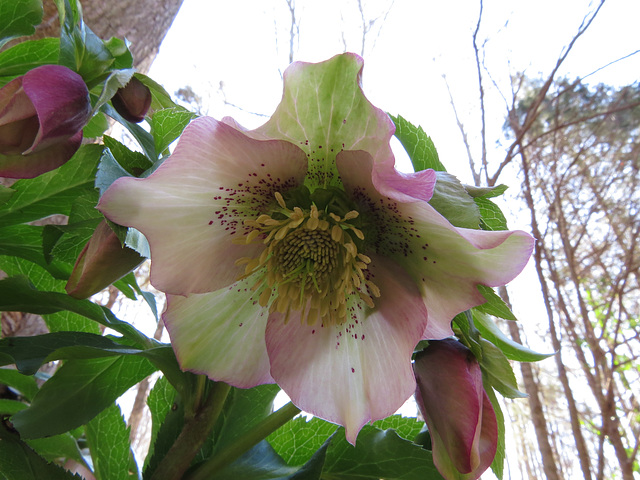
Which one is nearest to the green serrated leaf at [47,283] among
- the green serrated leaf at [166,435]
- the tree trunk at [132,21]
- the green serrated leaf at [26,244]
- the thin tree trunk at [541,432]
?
the green serrated leaf at [26,244]

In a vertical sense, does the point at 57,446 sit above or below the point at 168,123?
below

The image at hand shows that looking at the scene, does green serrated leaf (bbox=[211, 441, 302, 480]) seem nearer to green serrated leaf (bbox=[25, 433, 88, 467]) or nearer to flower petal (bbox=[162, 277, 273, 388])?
flower petal (bbox=[162, 277, 273, 388])

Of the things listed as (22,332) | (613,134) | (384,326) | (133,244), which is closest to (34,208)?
(133,244)

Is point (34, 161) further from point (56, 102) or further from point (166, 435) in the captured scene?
point (166, 435)

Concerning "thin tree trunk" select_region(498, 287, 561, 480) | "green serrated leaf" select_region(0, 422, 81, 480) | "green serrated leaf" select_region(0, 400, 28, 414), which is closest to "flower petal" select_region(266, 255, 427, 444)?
"green serrated leaf" select_region(0, 422, 81, 480)

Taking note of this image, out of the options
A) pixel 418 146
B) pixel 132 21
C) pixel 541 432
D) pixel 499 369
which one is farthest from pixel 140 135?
pixel 541 432
